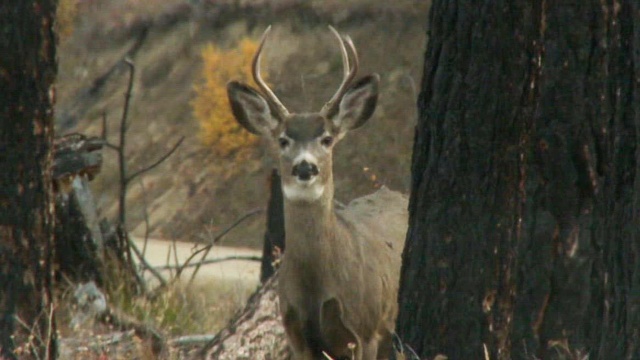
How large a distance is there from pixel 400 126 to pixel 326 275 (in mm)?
18466

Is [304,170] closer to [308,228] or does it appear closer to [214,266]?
[308,228]

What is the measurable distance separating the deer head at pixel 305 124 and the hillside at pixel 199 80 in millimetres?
15122

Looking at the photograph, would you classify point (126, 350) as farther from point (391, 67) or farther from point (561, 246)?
point (391, 67)

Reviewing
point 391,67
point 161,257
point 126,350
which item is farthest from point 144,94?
point 126,350

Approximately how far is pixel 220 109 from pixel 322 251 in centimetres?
1915

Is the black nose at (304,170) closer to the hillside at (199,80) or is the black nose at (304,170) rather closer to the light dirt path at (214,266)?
the light dirt path at (214,266)

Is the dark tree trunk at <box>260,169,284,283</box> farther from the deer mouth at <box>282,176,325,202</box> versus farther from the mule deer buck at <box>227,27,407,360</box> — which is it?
the deer mouth at <box>282,176,325,202</box>

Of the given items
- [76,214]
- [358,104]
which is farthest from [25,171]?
[76,214]

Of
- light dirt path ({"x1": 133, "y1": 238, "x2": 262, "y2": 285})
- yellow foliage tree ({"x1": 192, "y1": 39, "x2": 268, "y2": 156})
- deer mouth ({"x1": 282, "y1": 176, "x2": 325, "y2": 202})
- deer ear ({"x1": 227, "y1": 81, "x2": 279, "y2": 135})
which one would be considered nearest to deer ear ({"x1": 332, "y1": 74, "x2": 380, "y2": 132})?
deer ear ({"x1": 227, "y1": 81, "x2": 279, "y2": 135})

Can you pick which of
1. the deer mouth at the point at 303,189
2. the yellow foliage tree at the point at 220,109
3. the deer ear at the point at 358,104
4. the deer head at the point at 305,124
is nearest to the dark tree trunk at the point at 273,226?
the deer head at the point at 305,124

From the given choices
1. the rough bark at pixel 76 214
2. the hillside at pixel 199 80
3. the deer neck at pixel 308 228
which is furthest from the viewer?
the hillside at pixel 199 80

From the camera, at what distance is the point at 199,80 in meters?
30.8

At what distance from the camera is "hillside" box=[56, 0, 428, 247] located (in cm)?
2711

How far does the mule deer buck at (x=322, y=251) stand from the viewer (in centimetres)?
898
